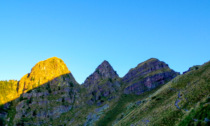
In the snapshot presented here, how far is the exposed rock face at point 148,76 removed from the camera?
156 metres

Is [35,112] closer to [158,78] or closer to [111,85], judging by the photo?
[111,85]

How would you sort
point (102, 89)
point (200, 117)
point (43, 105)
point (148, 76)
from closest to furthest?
point (200, 117)
point (148, 76)
point (43, 105)
point (102, 89)

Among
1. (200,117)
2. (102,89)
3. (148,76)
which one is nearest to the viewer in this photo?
(200,117)

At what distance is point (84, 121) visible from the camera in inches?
5502

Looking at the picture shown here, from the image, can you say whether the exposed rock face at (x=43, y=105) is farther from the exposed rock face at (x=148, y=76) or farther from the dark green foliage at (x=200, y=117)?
the dark green foliage at (x=200, y=117)

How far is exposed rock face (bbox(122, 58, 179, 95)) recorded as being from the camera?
156 metres

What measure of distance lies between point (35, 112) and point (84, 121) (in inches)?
2473

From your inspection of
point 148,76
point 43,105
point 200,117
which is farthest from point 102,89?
point 200,117

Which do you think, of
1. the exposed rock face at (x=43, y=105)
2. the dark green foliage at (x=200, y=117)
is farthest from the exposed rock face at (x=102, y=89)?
the dark green foliage at (x=200, y=117)

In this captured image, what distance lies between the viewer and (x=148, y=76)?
163500 millimetres

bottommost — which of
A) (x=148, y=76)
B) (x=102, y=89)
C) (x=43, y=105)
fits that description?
(x=148, y=76)

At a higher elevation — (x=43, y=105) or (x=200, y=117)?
(x=43, y=105)

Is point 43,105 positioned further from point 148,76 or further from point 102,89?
point 148,76

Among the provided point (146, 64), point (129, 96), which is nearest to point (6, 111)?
point (129, 96)
